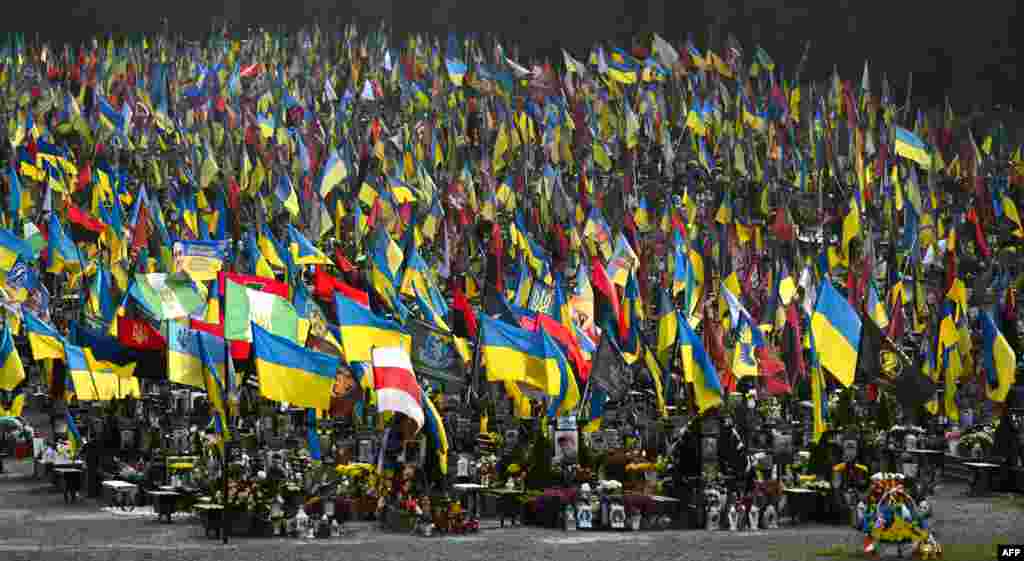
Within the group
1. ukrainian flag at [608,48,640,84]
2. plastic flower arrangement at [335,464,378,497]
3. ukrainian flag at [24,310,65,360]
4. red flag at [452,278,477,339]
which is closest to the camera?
plastic flower arrangement at [335,464,378,497]

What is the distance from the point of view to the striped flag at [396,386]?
119ft

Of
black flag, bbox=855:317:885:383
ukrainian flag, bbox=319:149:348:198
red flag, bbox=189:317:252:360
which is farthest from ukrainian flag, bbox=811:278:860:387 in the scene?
ukrainian flag, bbox=319:149:348:198

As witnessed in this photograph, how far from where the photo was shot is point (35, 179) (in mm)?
71000

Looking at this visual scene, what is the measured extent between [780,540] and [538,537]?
3.50m

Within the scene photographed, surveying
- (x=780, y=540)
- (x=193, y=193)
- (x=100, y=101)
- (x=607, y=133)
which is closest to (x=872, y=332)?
(x=780, y=540)

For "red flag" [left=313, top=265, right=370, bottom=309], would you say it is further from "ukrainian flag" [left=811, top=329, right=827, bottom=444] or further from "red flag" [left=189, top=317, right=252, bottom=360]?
"ukrainian flag" [left=811, top=329, right=827, bottom=444]

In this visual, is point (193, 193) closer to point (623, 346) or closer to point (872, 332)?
point (623, 346)

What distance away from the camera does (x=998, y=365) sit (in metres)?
41.7

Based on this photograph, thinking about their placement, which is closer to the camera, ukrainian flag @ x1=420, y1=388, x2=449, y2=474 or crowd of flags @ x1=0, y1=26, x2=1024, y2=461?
ukrainian flag @ x1=420, y1=388, x2=449, y2=474

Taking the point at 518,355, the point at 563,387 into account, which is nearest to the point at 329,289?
the point at 518,355

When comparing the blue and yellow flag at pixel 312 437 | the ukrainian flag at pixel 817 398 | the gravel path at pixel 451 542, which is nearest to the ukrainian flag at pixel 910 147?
the blue and yellow flag at pixel 312 437

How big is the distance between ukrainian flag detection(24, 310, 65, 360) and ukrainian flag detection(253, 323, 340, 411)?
783 cm

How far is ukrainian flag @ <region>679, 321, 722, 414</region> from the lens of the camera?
132 feet

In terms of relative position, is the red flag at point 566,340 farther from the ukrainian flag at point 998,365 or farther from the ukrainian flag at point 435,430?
the ukrainian flag at point 998,365
